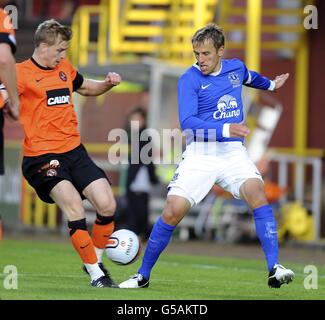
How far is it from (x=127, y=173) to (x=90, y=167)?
Answer: 9931 millimetres

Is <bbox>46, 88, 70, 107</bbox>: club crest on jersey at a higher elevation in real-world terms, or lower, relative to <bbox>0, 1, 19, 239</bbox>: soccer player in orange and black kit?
lower

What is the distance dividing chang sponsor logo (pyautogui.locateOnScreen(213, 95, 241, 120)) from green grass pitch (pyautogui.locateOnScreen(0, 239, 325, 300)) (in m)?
1.57

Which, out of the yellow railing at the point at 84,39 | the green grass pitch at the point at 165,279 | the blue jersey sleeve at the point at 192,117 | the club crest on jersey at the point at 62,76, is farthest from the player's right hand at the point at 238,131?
the yellow railing at the point at 84,39

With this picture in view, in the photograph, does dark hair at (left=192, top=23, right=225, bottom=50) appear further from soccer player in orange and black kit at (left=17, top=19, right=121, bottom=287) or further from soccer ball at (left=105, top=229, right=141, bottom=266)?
soccer ball at (left=105, top=229, right=141, bottom=266)

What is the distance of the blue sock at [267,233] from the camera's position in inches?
388

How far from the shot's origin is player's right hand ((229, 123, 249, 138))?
31.2ft

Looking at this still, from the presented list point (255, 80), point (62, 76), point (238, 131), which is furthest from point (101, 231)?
point (255, 80)

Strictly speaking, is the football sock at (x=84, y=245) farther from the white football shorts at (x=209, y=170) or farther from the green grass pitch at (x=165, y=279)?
the white football shorts at (x=209, y=170)

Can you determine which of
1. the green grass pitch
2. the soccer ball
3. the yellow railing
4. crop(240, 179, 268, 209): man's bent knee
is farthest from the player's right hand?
the yellow railing

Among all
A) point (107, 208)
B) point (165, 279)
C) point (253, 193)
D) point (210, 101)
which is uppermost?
point (210, 101)

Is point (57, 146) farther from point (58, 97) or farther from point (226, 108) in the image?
point (226, 108)

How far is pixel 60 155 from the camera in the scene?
10.2 m

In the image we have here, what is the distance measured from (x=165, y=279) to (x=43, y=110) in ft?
7.87

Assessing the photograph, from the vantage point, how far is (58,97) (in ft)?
33.5
